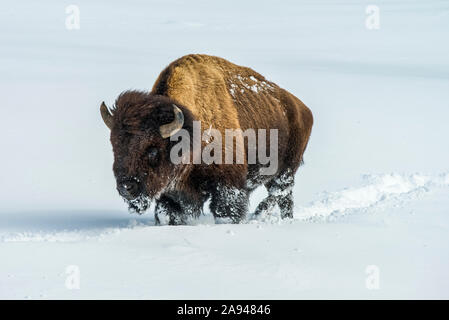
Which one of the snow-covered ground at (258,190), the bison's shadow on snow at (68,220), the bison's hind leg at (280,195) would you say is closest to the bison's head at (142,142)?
the snow-covered ground at (258,190)

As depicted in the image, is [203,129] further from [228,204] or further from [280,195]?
[280,195]

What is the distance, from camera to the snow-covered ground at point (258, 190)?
3863mm

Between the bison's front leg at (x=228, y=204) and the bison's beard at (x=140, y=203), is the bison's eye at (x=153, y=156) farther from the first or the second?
the bison's front leg at (x=228, y=204)

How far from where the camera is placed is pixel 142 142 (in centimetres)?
500

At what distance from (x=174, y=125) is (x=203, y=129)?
44 cm

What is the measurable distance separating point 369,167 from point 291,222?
3.91m

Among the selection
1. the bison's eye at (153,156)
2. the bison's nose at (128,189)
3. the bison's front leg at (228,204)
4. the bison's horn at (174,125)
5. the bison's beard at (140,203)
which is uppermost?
the bison's horn at (174,125)

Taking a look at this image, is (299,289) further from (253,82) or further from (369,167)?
(369,167)

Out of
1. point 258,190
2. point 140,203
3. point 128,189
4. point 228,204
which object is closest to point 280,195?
point 228,204

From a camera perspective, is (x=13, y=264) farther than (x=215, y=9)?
No

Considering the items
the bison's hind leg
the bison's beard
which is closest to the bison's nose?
the bison's beard

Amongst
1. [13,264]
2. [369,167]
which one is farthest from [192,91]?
[369,167]

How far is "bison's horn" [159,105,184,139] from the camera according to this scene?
5.05 m

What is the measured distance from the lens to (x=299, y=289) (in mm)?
3699
